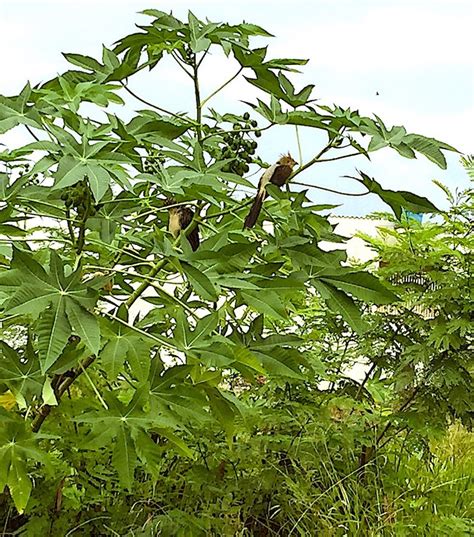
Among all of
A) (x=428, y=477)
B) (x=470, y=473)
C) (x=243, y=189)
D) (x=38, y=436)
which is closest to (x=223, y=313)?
(x=243, y=189)

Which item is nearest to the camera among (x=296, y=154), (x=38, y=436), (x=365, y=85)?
(x=38, y=436)

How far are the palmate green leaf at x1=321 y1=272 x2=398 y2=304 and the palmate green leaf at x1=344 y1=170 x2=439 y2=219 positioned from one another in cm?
8

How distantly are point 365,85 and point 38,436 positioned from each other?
1.03m

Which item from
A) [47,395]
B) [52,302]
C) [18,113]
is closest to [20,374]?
[47,395]

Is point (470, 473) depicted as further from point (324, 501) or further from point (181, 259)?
point (181, 259)

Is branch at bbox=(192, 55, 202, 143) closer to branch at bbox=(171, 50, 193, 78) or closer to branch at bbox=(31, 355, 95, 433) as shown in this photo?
branch at bbox=(171, 50, 193, 78)

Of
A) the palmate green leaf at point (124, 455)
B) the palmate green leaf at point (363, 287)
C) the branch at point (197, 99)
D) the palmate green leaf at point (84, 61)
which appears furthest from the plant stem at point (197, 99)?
the palmate green leaf at point (124, 455)

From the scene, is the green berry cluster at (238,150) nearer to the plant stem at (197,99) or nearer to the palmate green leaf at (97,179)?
the plant stem at (197,99)

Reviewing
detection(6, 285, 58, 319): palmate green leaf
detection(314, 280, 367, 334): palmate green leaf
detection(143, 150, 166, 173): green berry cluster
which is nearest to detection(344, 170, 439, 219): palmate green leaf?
detection(314, 280, 367, 334): palmate green leaf

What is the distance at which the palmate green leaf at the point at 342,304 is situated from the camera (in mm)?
801

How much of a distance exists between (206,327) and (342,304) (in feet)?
0.50

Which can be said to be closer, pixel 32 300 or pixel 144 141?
pixel 32 300

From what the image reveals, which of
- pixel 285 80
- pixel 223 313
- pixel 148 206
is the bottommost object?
pixel 223 313

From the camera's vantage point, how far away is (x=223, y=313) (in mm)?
926
